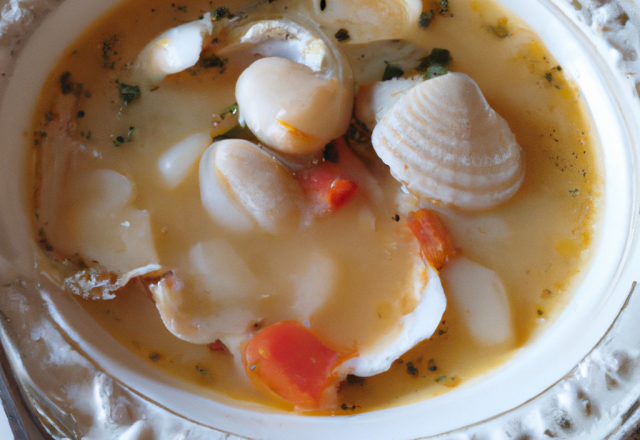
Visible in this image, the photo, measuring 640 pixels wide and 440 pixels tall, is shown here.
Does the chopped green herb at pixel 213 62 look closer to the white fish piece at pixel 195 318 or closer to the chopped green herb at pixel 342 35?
the chopped green herb at pixel 342 35

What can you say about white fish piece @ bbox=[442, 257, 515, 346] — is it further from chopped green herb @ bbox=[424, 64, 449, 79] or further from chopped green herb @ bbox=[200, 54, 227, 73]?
chopped green herb @ bbox=[200, 54, 227, 73]

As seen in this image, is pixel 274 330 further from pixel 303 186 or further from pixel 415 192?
pixel 415 192

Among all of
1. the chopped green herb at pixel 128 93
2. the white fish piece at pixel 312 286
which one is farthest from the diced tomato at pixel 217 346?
the chopped green herb at pixel 128 93

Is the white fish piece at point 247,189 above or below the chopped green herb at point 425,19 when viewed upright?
below

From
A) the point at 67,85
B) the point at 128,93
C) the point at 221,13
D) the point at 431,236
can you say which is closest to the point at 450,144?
the point at 431,236

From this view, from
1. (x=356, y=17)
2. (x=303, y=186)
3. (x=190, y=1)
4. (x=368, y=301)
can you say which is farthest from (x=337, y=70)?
(x=368, y=301)

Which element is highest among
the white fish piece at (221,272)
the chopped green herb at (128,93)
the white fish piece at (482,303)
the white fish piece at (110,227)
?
the chopped green herb at (128,93)

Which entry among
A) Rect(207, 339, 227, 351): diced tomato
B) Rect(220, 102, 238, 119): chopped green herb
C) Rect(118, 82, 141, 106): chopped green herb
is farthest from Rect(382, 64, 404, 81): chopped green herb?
Rect(207, 339, 227, 351): diced tomato
